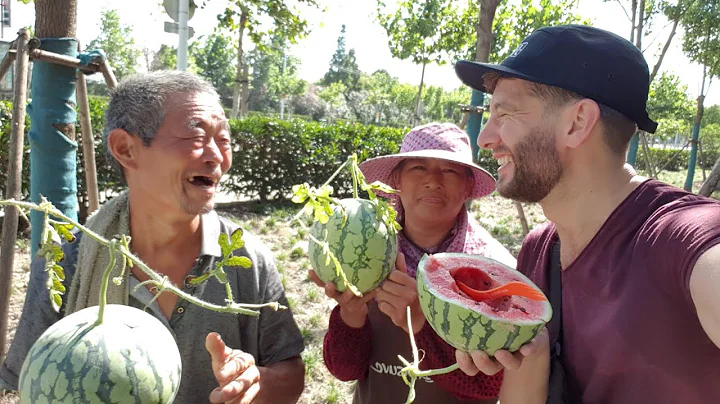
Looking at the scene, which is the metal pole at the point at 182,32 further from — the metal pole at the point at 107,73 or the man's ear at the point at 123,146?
the man's ear at the point at 123,146

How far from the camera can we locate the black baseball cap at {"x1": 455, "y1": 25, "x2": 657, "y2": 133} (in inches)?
72.5

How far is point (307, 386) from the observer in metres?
4.54

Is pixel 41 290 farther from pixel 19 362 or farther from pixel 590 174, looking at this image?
pixel 590 174

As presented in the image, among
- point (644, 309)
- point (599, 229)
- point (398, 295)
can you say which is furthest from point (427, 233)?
point (644, 309)

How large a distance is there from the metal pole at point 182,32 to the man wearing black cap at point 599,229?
5409 millimetres

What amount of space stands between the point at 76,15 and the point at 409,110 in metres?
63.7

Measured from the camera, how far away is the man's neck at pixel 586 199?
1.84 metres

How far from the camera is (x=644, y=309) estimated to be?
1521 millimetres

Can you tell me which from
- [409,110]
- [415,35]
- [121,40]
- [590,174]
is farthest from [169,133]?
[409,110]

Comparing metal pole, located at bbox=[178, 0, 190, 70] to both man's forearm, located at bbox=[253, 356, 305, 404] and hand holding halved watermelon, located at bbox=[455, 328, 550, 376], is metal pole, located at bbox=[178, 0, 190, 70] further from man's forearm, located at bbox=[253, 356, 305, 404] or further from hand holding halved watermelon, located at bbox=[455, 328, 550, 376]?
hand holding halved watermelon, located at bbox=[455, 328, 550, 376]

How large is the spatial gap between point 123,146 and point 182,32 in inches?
200

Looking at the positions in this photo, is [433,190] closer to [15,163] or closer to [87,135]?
[15,163]

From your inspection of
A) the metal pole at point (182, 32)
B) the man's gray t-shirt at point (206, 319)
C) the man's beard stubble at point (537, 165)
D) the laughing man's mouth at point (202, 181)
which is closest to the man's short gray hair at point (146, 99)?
the laughing man's mouth at point (202, 181)

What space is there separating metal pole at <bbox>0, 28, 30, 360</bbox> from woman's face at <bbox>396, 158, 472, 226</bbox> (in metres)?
1.98
